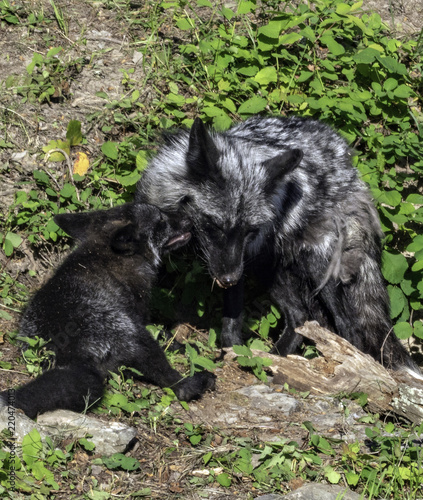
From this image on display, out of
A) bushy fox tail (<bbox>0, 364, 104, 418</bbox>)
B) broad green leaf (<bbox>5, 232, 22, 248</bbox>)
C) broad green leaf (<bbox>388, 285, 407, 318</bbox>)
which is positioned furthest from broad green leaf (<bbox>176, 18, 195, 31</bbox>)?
bushy fox tail (<bbox>0, 364, 104, 418</bbox>)

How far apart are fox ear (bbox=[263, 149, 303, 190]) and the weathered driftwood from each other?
4.13 ft

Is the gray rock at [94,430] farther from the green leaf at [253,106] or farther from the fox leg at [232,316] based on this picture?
the green leaf at [253,106]

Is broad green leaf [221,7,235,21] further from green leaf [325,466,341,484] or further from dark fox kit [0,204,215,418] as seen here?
green leaf [325,466,341,484]

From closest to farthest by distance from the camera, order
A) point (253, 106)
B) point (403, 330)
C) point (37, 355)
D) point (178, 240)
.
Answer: point (37, 355)
point (178, 240)
point (403, 330)
point (253, 106)

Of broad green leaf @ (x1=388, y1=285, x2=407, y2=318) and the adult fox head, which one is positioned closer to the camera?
the adult fox head

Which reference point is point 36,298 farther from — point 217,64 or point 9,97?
point 217,64

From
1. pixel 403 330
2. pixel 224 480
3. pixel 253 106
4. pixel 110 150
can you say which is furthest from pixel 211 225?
pixel 403 330

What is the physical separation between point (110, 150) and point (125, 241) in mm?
1611

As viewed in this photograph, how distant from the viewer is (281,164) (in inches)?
219

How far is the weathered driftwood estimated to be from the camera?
512 centimetres

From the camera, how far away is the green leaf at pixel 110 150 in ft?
21.7

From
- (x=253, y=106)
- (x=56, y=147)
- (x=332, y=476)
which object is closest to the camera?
(x=332, y=476)

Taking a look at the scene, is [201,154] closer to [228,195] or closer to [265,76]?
[228,195]

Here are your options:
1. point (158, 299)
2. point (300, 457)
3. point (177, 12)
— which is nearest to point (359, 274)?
point (158, 299)
